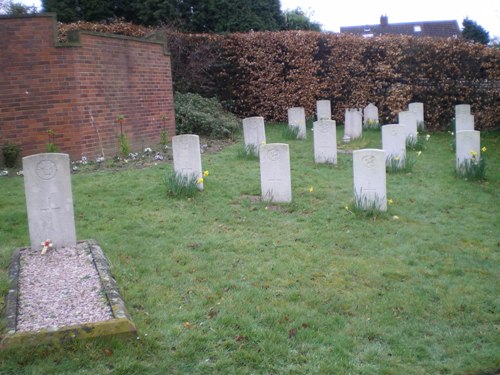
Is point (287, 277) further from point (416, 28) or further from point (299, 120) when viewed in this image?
point (416, 28)

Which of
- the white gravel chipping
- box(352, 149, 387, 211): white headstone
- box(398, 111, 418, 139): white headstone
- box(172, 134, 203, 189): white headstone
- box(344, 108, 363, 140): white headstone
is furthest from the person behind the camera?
box(344, 108, 363, 140): white headstone

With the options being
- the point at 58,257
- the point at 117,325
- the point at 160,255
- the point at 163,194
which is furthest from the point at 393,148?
the point at 117,325

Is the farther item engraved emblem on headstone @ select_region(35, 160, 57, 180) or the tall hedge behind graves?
the tall hedge behind graves

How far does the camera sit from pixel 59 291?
201 inches

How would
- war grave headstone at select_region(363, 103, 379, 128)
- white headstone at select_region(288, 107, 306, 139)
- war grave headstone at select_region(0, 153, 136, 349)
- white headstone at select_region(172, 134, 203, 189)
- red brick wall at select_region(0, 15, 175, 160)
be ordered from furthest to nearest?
war grave headstone at select_region(363, 103, 379, 128) → white headstone at select_region(288, 107, 306, 139) → red brick wall at select_region(0, 15, 175, 160) → white headstone at select_region(172, 134, 203, 189) → war grave headstone at select_region(0, 153, 136, 349)

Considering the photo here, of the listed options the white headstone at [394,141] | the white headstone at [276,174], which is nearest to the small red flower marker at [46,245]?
the white headstone at [276,174]

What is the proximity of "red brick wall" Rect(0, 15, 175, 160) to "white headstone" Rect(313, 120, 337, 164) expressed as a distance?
4385 millimetres

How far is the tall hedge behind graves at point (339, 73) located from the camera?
1780 centimetres

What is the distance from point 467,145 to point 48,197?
312 inches

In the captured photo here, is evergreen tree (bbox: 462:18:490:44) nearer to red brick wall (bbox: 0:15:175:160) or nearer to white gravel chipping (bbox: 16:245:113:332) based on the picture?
red brick wall (bbox: 0:15:175:160)

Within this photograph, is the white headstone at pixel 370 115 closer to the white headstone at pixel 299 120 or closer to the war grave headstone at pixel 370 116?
the war grave headstone at pixel 370 116

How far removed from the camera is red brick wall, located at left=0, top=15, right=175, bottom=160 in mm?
10562

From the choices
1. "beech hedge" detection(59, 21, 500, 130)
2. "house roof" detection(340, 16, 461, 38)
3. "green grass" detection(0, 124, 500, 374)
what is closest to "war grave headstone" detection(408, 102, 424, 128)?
"beech hedge" detection(59, 21, 500, 130)

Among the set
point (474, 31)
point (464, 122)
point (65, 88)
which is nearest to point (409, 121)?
point (464, 122)
